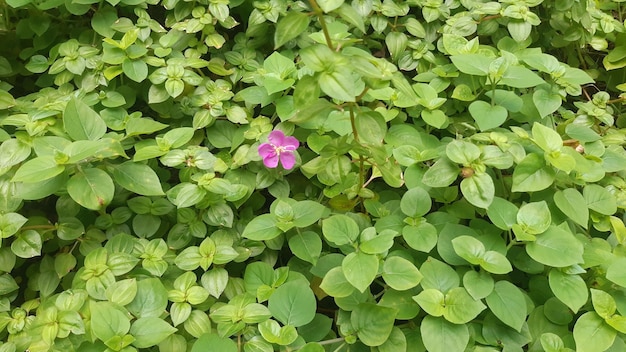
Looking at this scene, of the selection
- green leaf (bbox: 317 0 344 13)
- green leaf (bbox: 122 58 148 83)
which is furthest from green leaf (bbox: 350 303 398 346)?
green leaf (bbox: 122 58 148 83)

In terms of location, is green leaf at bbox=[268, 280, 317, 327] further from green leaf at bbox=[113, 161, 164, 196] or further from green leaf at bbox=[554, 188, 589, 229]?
green leaf at bbox=[554, 188, 589, 229]

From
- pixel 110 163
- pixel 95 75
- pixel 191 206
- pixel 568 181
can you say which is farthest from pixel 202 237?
pixel 568 181

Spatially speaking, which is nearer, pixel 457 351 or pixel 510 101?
pixel 457 351

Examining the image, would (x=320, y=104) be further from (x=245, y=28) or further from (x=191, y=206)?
(x=245, y=28)

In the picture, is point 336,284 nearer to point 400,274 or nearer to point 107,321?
point 400,274

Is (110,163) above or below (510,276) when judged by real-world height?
above


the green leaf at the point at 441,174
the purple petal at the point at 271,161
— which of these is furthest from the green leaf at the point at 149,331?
the green leaf at the point at 441,174
